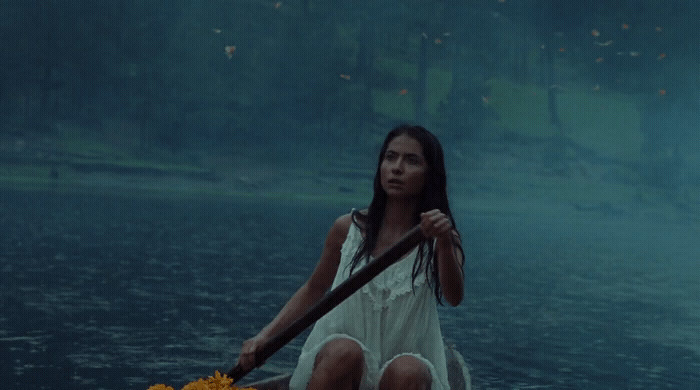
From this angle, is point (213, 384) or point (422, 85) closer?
point (213, 384)

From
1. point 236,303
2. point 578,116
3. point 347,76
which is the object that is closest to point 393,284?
point 236,303

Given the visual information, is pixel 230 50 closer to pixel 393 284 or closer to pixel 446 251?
pixel 393 284

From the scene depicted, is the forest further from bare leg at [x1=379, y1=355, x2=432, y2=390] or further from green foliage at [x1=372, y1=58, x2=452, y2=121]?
bare leg at [x1=379, y1=355, x2=432, y2=390]

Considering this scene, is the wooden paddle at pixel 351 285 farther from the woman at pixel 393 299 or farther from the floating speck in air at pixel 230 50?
the floating speck in air at pixel 230 50

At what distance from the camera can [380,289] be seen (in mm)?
3551

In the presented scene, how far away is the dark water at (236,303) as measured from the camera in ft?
37.1

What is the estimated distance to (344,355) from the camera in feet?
11.2

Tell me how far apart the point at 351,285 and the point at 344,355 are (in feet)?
0.73

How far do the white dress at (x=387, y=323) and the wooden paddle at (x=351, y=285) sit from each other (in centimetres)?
10

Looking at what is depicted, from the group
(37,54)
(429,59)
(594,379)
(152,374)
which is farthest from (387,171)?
(429,59)

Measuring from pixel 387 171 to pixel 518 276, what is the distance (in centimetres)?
1763

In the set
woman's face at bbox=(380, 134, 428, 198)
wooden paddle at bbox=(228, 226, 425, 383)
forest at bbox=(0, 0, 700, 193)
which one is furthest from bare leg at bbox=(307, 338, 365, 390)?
forest at bbox=(0, 0, 700, 193)

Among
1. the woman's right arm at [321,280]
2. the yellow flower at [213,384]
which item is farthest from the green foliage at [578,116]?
the yellow flower at [213,384]

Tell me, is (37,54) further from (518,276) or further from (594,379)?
(594,379)
